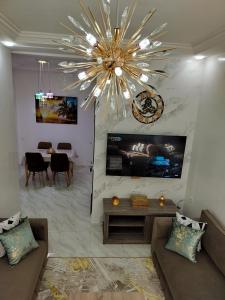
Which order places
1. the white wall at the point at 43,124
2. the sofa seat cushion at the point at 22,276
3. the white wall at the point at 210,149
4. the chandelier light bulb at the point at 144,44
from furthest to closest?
the white wall at the point at 43,124 < the white wall at the point at 210,149 < the sofa seat cushion at the point at 22,276 < the chandelier light bulb at the point at 144,44

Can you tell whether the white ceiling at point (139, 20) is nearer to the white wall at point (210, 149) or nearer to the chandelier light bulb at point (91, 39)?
the white wall at point (210, 149)

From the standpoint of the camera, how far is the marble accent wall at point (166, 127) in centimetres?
368

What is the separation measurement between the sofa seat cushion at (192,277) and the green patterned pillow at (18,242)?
1.64 m

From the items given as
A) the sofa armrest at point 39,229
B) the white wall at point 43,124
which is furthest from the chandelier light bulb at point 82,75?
the white wall at point 43,124

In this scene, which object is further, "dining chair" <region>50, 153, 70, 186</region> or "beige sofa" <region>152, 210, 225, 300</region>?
"dining chair" <region>50, 153, 70, 186</region>

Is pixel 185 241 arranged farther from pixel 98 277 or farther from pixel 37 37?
pixel 37 37

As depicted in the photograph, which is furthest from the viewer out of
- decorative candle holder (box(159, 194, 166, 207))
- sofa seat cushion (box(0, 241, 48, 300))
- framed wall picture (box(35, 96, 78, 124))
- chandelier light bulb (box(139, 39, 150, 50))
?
framed wall picture (box(35, 96, 78, 124))

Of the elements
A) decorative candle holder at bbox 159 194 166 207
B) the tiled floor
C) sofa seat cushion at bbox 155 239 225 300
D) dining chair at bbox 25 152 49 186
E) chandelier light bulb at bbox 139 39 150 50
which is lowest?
the tiled floor

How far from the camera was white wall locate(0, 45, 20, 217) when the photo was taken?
124 inches

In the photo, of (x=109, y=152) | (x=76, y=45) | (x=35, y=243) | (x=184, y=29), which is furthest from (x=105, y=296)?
(x=184, y=29)

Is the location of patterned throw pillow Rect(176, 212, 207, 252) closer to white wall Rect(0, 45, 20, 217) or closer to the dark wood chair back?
white wall Rect(0, 45, 20, 217)

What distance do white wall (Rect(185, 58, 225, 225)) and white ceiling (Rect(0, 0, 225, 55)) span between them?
54 centimetres

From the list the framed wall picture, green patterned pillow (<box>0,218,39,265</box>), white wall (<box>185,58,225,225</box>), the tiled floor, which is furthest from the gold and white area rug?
the framed wall picture

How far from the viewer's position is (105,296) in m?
2.35
